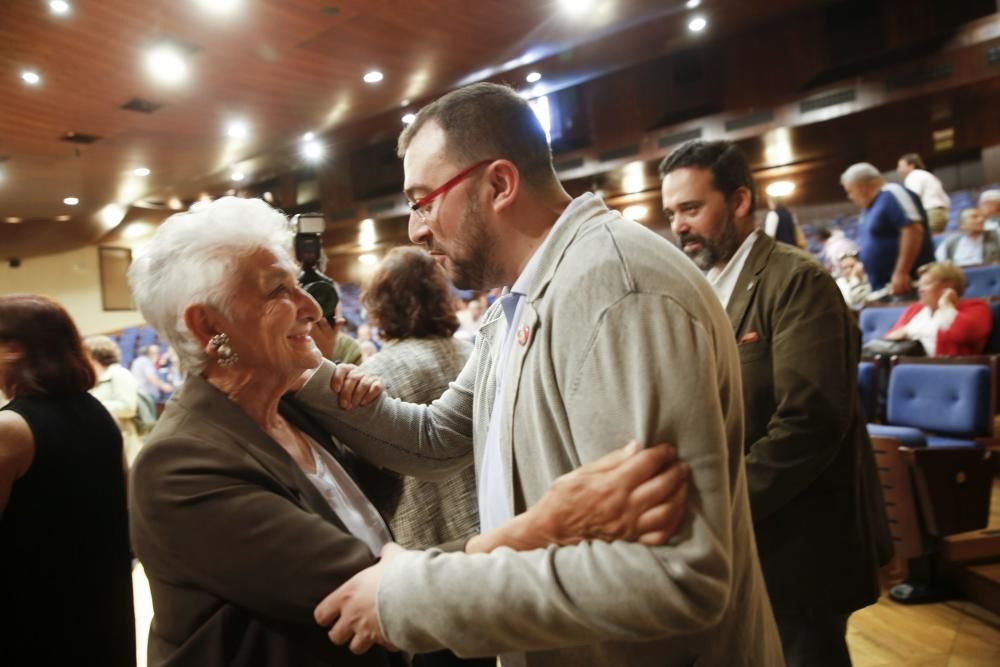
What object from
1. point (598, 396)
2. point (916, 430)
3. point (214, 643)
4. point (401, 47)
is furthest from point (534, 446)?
point (401, 47)

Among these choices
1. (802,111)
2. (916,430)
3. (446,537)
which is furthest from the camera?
(802,111)

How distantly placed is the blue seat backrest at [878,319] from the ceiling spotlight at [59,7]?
695cm

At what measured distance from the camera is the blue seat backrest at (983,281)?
16.7ft

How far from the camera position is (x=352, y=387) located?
4.46 feet

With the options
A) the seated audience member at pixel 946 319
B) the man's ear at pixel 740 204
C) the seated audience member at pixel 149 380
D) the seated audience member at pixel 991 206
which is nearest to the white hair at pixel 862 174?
the seated audience member at pixel 946 319

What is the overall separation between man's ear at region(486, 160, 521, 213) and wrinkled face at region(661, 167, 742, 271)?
2.90 feet

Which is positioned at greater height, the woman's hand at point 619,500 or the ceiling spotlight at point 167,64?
the ceiling spotlight at point 167,64

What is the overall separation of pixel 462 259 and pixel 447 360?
0.98 m

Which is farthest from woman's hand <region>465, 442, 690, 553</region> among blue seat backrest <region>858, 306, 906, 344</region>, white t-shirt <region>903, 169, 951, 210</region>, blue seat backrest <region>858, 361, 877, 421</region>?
white t-shirt <region>903, 169, 951, 210</region>

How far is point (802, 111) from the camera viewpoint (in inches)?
372

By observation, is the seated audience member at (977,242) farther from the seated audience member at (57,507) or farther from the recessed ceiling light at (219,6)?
the recessed ceiling light at (219,6)

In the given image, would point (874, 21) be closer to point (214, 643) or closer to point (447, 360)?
point (447, 360)

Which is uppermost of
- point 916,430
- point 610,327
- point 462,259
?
point 462,259

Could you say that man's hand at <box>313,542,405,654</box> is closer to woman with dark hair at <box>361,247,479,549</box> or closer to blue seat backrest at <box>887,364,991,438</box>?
woman with dark hair at <box>361,247,479,549</box>
